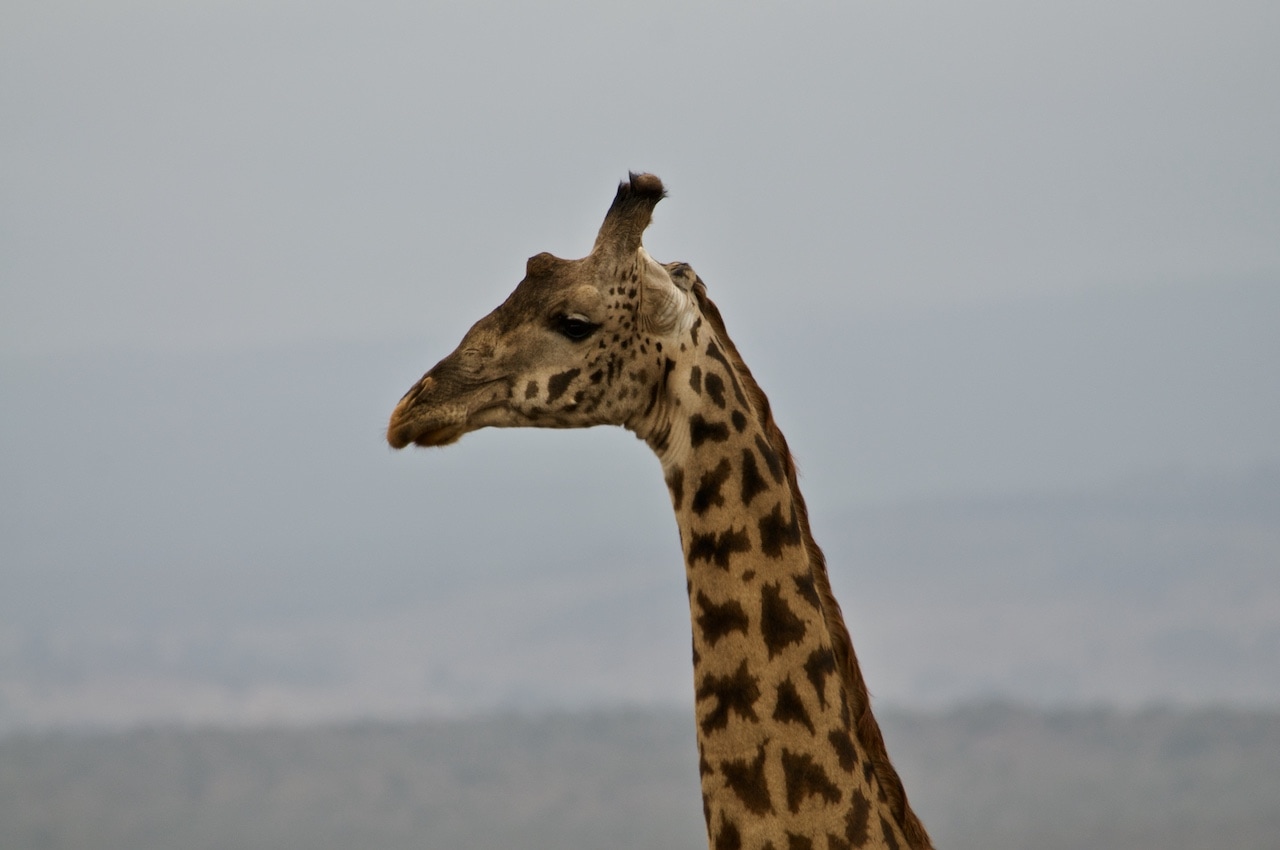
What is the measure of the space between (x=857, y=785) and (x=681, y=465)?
1340mm

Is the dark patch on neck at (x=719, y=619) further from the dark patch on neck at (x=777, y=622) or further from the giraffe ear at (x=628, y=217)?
the giraffe ear at (x=628, y=217)

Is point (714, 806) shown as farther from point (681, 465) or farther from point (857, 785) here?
point (681, 465)

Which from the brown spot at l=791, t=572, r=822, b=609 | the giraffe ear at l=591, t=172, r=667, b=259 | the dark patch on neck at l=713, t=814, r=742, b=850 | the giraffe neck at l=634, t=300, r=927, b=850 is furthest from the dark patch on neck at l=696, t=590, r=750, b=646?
the giraffe ear at l=591, t=172, r=667, b=259

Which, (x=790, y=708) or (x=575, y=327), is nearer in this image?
(x=790, y=708)

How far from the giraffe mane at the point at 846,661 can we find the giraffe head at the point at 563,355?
0.44m

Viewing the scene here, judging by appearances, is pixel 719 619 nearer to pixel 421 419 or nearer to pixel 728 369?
pixel 728 369

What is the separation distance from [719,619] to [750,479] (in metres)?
0.53

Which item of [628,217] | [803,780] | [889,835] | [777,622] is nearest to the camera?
[803,780]

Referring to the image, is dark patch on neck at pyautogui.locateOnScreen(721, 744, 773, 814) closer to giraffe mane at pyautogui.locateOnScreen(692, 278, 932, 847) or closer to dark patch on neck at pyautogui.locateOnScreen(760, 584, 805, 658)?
dark patch on neck at pyautogui.locateOnScreen(760, 584, 805, 658)

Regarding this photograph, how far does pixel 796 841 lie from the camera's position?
5.49 meters

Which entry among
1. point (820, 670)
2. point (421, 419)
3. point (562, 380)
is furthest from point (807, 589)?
point (421, 419)

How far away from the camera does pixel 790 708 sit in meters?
5.57

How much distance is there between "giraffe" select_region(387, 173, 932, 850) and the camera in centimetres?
556

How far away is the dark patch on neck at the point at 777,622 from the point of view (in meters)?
5.62
